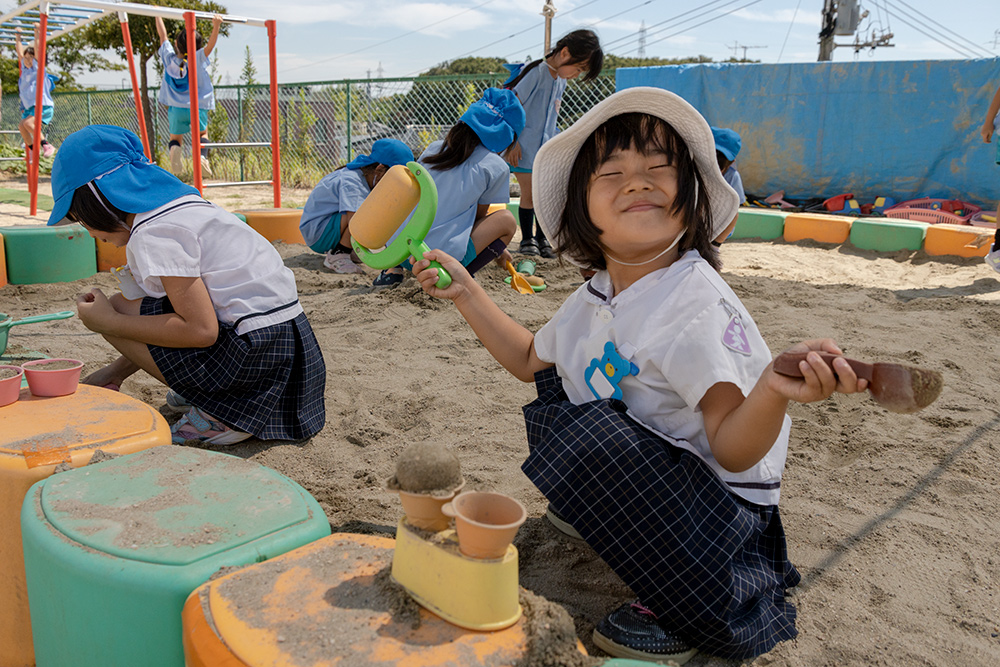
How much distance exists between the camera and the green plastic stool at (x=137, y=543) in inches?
40.0

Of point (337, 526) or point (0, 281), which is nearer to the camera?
point (337, 526)

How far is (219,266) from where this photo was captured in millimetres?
1911

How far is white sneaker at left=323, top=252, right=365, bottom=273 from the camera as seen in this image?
438 centimetres

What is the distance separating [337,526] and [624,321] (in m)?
0.77

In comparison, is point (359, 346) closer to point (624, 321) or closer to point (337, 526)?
point (337, 526)

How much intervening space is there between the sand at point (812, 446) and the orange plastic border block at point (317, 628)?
47cm

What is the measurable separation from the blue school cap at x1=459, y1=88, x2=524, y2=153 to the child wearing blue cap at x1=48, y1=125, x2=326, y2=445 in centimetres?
194

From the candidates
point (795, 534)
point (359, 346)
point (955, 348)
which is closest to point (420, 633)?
point (795, 534)

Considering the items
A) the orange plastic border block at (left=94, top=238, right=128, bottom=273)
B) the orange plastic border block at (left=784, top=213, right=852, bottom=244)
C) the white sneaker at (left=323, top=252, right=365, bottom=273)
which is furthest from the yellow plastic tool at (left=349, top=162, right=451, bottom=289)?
the orange plastic border block at (left=784, top=213, right=852, bottom=244)

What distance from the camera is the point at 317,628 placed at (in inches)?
35.5

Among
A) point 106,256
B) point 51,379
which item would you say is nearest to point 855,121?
point 106,256

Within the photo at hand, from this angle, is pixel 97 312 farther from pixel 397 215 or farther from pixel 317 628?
pixel 317 628

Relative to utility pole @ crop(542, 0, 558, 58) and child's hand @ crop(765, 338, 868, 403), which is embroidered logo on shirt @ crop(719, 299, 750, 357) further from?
utility pole @ crop(542, 0, 558, 58)

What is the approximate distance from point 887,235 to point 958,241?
457 millimetres
